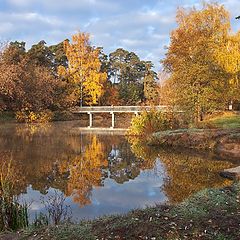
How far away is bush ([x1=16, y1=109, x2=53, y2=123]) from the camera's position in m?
32.9

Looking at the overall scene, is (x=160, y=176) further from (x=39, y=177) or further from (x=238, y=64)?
(x=238, y=64)

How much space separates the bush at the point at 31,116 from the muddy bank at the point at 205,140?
2052cm

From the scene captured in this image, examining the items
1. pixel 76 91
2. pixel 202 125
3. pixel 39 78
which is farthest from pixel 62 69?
pixel 202 125

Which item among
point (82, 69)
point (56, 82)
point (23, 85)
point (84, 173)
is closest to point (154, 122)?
point (84, 173)

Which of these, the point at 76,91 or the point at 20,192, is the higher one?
the point at 76,91

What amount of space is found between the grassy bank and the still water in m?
1.73

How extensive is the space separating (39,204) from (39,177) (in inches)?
96.6

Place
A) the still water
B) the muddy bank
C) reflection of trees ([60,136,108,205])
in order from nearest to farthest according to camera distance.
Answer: the still water < reflection of trees ([60,136,108,205]) < the muddy bank

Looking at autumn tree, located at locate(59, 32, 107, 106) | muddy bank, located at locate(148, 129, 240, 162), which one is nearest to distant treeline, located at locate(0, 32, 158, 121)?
autumn tree, located at locate(59, 32, 107, 106)

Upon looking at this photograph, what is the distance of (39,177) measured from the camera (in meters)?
8.95

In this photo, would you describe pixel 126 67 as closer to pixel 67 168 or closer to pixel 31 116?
pixel 31 116

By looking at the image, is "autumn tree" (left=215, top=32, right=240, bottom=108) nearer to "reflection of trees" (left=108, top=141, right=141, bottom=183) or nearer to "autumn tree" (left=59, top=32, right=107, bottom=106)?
"reflection of trees" (left=108, top=141, right=141, bottom=183)

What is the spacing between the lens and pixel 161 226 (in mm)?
3879

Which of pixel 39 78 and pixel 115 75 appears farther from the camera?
pixel 115 75
